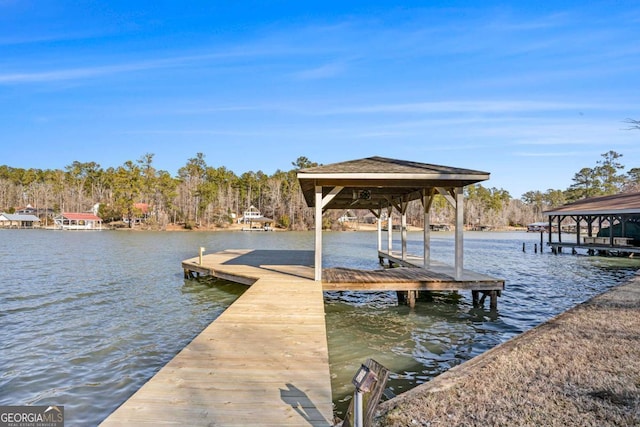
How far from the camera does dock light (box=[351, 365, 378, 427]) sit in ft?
9.75

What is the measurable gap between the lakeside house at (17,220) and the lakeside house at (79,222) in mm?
8654

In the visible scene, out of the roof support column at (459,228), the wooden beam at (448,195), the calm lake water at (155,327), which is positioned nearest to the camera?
the calm lake water at (155,327)

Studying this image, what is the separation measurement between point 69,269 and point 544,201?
124 m

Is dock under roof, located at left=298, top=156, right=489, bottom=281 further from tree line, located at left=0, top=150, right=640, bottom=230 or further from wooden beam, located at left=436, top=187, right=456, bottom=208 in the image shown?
tree line, located at left=0, top=150, right=640, bottom=230

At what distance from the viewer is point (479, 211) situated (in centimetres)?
10231

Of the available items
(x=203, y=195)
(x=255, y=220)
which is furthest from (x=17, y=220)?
(x=255, y=220)

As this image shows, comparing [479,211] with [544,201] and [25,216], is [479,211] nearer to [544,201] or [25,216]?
[544,201]

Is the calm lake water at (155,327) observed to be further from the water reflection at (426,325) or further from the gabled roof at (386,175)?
the gabled roof at (386,175)

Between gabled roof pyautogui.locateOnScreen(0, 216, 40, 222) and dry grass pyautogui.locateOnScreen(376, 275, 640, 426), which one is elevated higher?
gabled roof pyautogui.locateOnScreen(0, 216, 40, 222)

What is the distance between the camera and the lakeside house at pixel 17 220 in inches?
3113

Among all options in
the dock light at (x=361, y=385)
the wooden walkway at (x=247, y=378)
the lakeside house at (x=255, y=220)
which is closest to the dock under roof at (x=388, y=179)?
the wooden walkway at (x=247, y=378)

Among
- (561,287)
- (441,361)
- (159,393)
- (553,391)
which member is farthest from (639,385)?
(561,287)

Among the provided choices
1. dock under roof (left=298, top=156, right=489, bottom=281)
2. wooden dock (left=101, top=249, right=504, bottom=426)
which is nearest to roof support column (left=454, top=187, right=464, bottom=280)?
dock under roof (left=298, top=156, right=489, bottom=281)

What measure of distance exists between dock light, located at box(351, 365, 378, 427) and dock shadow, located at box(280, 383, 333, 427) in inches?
14.1
